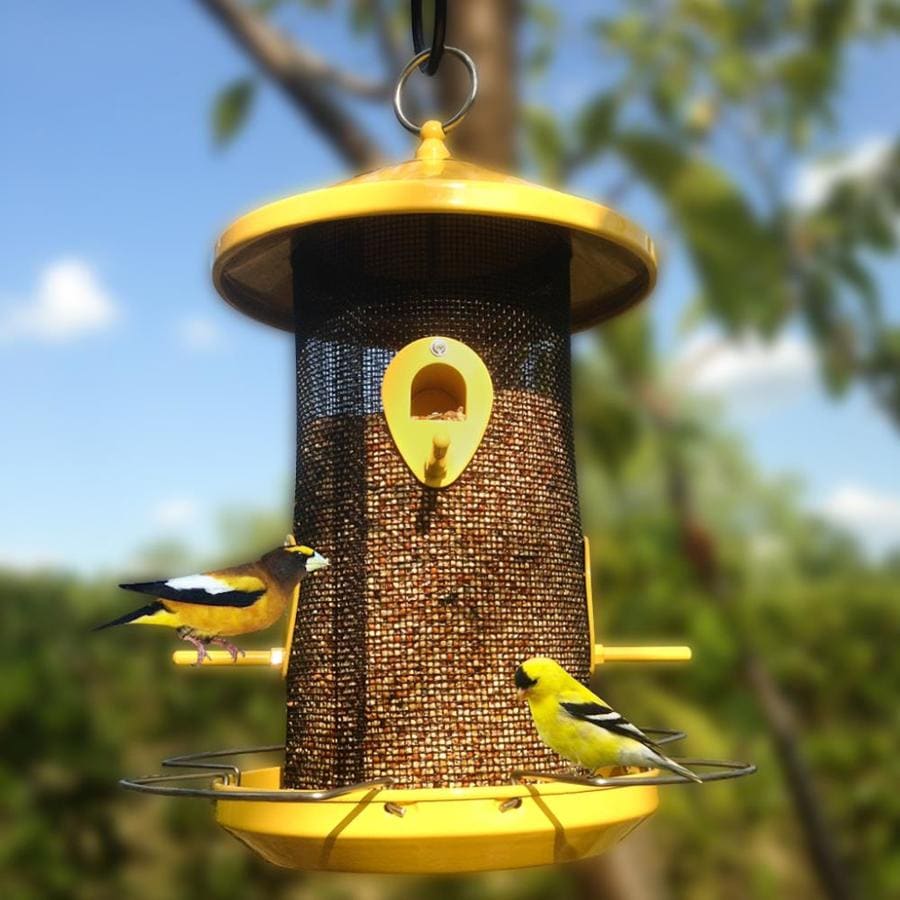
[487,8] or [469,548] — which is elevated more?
[487,8]

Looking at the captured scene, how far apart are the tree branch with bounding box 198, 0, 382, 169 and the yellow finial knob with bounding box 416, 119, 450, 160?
2714 millimetres

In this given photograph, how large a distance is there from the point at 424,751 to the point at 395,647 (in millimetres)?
251

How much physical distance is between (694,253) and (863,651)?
11.0 ft

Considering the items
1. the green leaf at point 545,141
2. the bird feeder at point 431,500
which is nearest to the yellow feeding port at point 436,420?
the bird feeder at point 431,500

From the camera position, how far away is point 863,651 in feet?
25.2

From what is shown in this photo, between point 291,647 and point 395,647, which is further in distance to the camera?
point 291,647

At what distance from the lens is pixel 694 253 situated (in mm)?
5898

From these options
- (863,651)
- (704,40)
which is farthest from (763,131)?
(863,651)

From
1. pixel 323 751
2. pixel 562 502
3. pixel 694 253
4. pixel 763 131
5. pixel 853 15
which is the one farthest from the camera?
pixel 763 131

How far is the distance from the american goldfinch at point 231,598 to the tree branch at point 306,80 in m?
3.28

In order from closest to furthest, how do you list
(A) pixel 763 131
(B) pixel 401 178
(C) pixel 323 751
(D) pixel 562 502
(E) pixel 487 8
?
(B) pixel 401 178
(C) pixel 323 751
(D) pixel 562 502
(E) pixel 487 8
(A) pixel 763 131

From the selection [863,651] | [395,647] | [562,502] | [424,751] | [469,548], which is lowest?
[424,751]

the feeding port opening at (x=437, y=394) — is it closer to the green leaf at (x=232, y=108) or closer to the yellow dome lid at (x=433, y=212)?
the yellow dome lid at (x=433, y=212)

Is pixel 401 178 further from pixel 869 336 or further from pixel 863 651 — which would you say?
pixel 863 651
